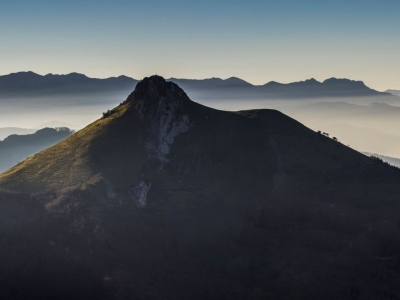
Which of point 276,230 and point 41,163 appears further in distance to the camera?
point 41,163

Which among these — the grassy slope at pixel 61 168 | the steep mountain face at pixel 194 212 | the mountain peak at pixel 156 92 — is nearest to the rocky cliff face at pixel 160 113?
the mountain peak at pixel 156 92

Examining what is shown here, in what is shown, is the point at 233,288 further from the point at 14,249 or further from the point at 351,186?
the point at 351,186

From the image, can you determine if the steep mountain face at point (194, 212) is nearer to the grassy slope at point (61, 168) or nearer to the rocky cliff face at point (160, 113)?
the rocky cliff face at point (160, 113)

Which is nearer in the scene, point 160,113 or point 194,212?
point 194,212

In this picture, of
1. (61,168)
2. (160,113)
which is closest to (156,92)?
(160,113)

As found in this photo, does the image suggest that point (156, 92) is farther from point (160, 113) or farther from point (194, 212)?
point (194, 212)

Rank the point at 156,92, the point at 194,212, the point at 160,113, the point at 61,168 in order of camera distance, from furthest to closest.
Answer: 1. the point at 156,92
2. the point at 160,113
3. the point at 61,168
4. the point at 194,212

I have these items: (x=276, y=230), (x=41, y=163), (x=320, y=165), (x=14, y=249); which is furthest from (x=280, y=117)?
(x=14, y=249)

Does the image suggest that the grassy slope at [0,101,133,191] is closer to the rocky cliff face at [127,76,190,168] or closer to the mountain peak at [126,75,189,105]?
the rocky cliff face at [127,76,190,168]

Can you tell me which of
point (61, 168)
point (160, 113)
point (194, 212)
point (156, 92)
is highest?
point (156, 92)
